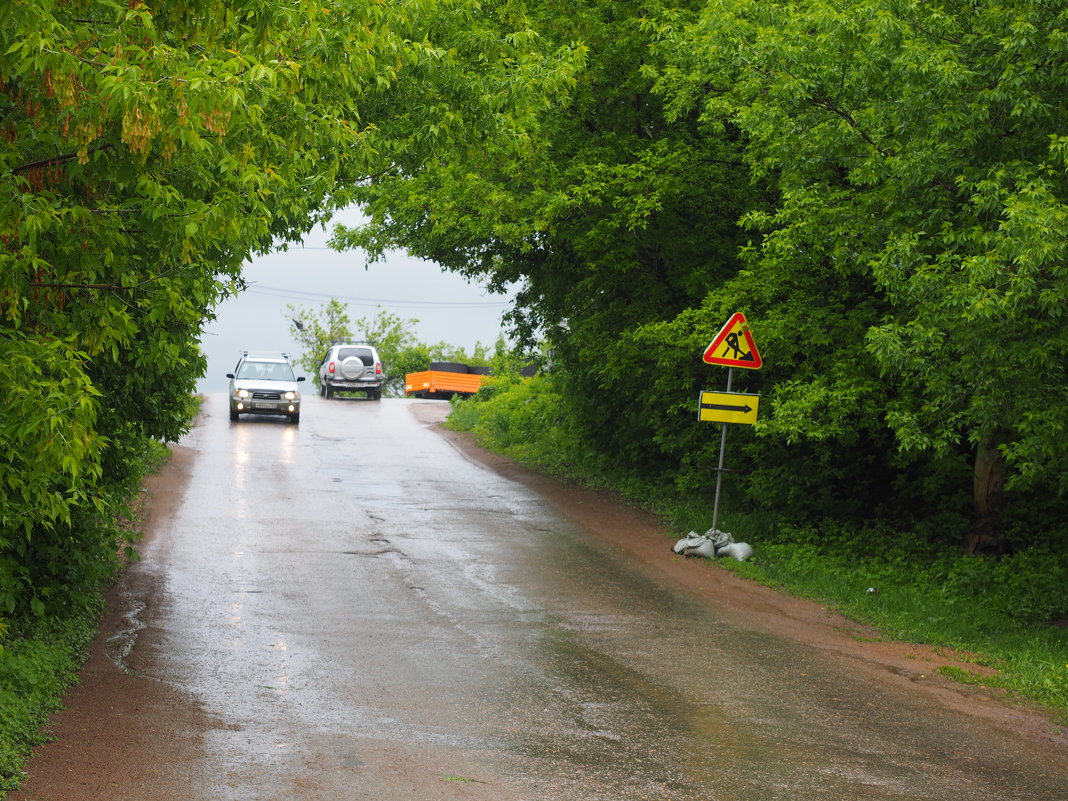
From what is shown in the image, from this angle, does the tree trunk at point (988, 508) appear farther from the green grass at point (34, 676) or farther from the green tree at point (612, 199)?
the green grass at point (34, 676)

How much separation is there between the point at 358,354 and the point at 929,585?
107 feet

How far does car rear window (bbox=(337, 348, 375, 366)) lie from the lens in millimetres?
43844

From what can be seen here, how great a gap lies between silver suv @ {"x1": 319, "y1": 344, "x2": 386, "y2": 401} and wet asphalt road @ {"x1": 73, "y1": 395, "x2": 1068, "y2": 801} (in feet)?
88.8

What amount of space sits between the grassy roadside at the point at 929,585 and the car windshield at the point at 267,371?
14.4m

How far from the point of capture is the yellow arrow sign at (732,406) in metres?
15.4

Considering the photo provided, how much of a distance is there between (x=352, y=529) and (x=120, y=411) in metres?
5.95

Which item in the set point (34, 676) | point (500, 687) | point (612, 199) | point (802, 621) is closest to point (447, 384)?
point (612, 199)

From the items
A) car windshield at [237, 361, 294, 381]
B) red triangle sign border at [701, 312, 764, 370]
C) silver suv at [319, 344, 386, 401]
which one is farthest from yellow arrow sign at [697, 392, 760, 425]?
silver suv at [319, 344, 386, 401]

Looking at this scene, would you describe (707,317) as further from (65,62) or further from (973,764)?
(65,62)

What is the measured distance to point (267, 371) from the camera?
105 ft

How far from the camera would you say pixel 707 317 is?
52.5 ft

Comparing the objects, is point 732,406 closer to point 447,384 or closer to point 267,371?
point 267,371

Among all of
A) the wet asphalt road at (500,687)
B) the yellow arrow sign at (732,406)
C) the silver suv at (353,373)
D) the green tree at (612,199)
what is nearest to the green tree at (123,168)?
the wet asphalt road at (500,687)

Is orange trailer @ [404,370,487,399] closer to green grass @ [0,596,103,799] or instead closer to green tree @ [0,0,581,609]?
green grass @ [0,596,103,799]
